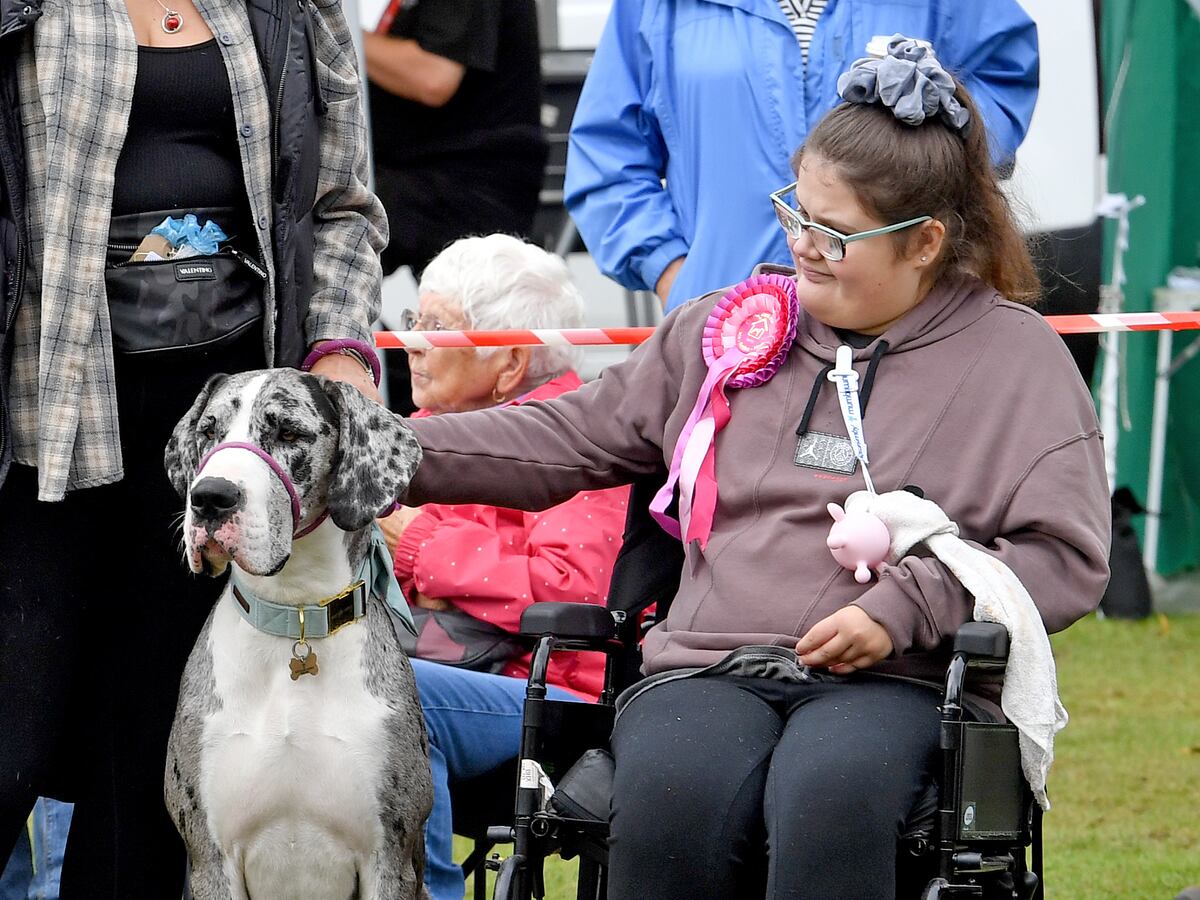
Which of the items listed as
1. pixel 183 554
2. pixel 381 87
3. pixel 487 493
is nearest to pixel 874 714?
pixel 487 493

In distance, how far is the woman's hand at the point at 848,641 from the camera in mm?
2568

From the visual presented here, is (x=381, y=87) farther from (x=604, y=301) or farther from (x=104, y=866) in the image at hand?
(x=104, y=866)

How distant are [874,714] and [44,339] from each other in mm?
1323

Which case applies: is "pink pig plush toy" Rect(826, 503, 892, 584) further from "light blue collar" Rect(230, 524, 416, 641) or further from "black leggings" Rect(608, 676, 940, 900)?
"light blue collar" Rect(230, 524, 416, 641)

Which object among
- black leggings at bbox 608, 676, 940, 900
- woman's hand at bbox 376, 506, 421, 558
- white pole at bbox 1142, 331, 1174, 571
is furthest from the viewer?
white pole at bbox 1142, 331, 1174, 571

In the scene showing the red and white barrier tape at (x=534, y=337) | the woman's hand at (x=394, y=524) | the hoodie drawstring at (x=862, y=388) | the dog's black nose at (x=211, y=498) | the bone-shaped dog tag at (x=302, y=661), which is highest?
the hoodie drawstring at (x=862, y=388)

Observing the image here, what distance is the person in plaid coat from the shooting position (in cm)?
259

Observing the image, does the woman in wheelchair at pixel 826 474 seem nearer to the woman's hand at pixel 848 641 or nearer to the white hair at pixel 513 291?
the woman's hand at pixel 848 641

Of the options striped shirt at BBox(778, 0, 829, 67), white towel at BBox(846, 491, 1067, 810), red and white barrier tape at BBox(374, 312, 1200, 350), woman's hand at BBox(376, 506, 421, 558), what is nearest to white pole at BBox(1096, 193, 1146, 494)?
red and white barrier tape at BBox(374, 312, 1200, 350)

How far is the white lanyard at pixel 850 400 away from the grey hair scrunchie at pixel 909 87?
0.39m

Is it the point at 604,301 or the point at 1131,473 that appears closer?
the point at 604,301

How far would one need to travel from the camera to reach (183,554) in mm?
2816

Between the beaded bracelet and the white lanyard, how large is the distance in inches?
30.2

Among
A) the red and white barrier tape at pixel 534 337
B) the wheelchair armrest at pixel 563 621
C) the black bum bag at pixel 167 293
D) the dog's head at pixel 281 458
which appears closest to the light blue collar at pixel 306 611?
the dog's head at pixel 281 458
